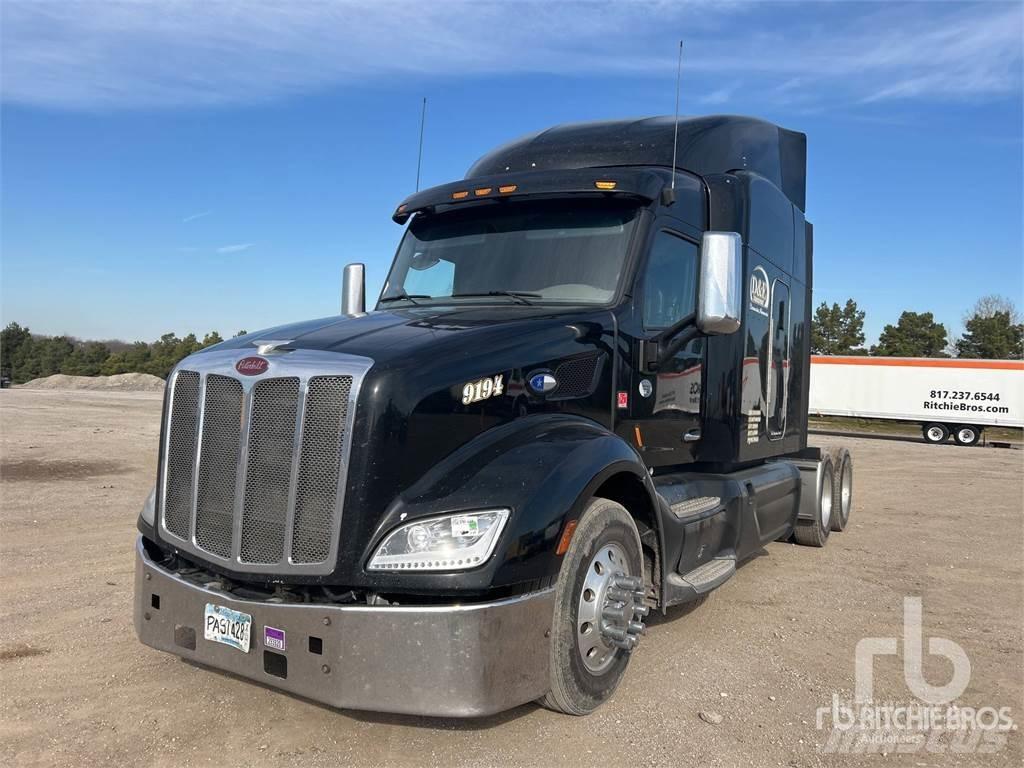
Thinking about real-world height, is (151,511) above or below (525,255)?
below

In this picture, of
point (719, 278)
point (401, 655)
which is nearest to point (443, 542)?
point (401, 655)

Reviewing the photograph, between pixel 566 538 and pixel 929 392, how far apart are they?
32640mm

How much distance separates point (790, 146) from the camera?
7.55m

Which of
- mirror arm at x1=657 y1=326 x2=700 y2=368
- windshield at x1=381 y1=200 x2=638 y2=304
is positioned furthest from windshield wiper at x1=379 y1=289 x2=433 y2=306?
mirror arm at x1=657 y1=326 x2=700 y2=368

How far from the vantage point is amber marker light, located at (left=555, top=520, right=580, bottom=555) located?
3376 millimetres

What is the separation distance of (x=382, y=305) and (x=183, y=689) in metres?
2.61

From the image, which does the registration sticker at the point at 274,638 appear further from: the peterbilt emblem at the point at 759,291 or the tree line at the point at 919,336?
the tree line at the point at 919,336

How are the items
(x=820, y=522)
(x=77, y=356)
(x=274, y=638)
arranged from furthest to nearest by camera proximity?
(x=77, y=356) < (x=820, y=522) < (x=274, y=638)

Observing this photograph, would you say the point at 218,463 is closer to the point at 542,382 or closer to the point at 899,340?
the point at 542,382

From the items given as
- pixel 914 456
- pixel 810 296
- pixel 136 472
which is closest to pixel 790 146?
pixel 810 296

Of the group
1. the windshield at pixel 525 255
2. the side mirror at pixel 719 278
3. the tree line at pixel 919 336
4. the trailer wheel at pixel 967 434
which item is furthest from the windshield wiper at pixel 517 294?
the tree line at pixel 919 336

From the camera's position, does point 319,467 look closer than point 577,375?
Yes

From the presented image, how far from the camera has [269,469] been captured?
3389 millimetres

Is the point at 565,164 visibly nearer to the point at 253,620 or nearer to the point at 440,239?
the point at 440,239
